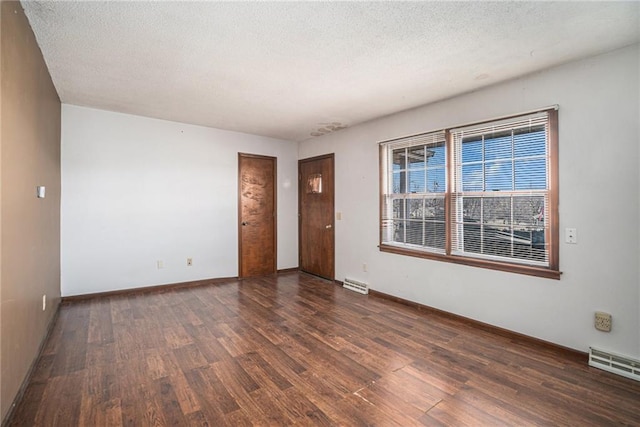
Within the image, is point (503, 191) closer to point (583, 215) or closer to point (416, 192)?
point (583, 215)

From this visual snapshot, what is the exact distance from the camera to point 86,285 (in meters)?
3.96

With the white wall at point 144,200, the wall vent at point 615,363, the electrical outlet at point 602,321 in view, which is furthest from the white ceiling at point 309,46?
the wall vent at point 615,363

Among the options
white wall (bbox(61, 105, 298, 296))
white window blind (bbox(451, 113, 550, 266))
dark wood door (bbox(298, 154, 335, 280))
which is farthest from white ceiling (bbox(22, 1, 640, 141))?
dark wood door (bbox(298, 154, 335, 280))

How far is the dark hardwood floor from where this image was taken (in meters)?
1.83

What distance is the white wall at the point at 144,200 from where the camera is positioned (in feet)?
12.8

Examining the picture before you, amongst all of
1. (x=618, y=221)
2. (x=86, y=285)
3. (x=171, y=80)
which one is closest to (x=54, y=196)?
(x=86, y=285)

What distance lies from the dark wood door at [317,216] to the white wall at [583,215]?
2.09 metres

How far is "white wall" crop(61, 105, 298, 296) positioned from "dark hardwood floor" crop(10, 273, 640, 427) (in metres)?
0.80

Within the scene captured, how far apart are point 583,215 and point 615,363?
114 cm

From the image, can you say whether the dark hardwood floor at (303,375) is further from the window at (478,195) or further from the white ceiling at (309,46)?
the white ceiling at (309,46)

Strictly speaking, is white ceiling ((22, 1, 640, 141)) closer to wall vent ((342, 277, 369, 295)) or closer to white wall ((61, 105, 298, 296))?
white wall ((61, 105, 298, 296))

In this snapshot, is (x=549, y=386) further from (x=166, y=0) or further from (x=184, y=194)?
(x=184, y=194)

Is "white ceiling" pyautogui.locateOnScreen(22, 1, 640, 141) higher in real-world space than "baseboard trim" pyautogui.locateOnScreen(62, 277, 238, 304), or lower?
higher

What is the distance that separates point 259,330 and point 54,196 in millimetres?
2716
